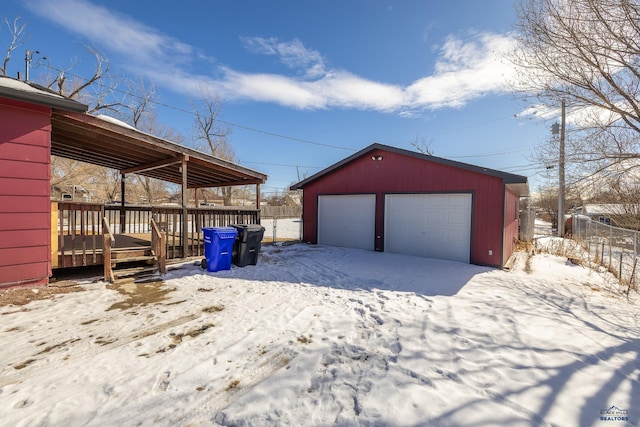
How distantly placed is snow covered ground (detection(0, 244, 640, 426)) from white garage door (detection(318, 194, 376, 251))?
449 centimetres

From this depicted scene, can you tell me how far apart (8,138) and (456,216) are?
9506 mm

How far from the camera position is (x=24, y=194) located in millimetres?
4312

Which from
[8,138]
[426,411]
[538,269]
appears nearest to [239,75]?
[8,138]

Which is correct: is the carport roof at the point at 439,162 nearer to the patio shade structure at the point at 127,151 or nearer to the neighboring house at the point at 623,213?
the patio shade structure at the point at 127,151

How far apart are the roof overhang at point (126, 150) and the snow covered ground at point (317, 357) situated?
3.15m

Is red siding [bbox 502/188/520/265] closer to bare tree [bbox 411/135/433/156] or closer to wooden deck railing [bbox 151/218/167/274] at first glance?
wooden deck railing [bbox 151/218/167/274]

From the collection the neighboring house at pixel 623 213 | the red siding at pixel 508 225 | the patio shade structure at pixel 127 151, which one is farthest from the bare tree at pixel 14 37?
the neighboring house at pixel 623 213

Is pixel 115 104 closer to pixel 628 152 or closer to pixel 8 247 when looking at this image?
pixel 8 247

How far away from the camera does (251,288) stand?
15.9 ft

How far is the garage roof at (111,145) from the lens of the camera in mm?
4415

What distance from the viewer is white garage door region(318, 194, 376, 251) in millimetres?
9359

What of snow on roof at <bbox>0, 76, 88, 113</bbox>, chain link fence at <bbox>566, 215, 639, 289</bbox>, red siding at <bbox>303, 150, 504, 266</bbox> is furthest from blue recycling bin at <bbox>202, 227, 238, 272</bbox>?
chain link fence at <bbox>566, 215, 639, 289</bbox>

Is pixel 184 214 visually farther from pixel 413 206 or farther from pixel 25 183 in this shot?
pixel 413 206

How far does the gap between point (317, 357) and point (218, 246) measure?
404cm
